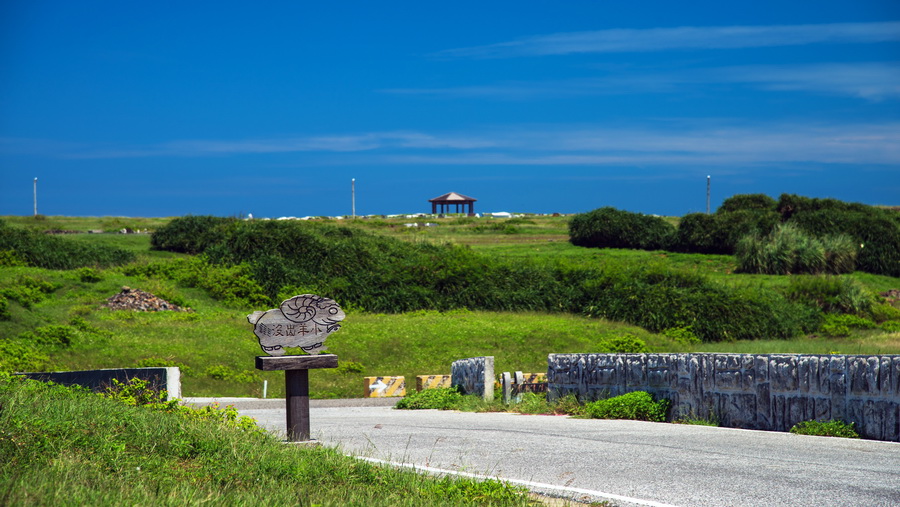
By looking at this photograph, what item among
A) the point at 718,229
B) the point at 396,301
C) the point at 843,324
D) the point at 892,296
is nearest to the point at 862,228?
the point at 892,296

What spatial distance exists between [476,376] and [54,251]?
29196 millimetres

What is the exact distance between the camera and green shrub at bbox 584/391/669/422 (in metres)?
13.2

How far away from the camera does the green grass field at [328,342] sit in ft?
81.1

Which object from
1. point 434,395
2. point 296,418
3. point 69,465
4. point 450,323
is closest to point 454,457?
Answer: point 296,418

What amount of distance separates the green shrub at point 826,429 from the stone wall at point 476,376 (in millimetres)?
7222

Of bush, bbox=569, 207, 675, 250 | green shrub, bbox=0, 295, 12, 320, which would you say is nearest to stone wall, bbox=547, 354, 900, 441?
green shrub, bbox=0, 295, 12, 320

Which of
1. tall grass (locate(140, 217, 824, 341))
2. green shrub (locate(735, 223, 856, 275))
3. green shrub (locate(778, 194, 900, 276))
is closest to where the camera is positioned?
tall grass (locate(140, 217, 824, 341))

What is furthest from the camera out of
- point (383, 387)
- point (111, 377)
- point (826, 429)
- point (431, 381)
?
point (383, 387)

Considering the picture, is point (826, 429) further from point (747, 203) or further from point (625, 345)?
point (747, 203)

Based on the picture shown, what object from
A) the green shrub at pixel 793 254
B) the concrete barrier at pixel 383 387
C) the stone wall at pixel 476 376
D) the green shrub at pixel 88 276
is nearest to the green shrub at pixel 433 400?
the stone wall at pixel 476 376

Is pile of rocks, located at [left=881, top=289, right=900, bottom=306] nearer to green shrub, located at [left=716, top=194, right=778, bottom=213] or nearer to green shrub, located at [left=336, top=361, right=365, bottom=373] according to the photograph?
green shrub, located at [left=716, top=194, right=778, bottom=213]

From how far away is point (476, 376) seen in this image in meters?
18.2

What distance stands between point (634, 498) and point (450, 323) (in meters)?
25.3

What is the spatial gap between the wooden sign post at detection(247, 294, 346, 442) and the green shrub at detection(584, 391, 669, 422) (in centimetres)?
514
